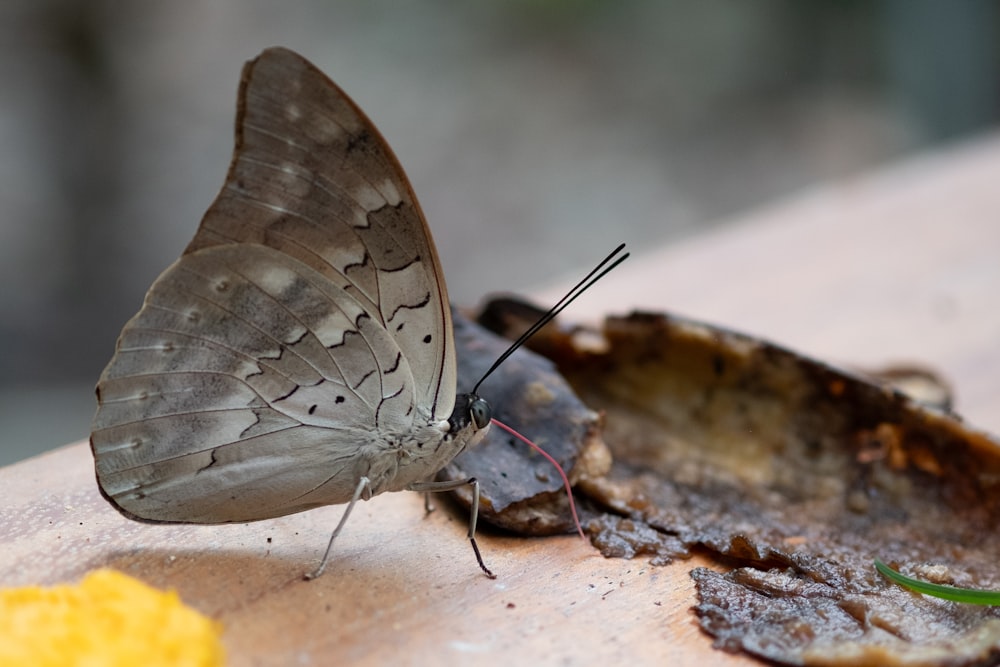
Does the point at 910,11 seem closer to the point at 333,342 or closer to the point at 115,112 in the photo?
the point at 115,112

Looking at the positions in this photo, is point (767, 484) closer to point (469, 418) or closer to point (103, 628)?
point (469, 418)

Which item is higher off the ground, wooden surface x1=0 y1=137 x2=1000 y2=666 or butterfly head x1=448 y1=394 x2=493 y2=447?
butterfly head x1=448 y1=394 x2=493 y2=447

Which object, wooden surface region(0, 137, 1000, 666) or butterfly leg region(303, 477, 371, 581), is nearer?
wooden surface region(0, 137, 1000, 666)

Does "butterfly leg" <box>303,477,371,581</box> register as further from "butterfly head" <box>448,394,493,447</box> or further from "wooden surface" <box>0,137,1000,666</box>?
"butterfly head" <box>448,394,493,447</box>

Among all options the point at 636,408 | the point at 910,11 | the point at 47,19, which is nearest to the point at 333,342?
the point at 636,408

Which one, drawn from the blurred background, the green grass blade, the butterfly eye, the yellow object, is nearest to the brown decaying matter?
the green grass blade

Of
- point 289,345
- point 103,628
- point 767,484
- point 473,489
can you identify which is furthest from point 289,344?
point 767,484
